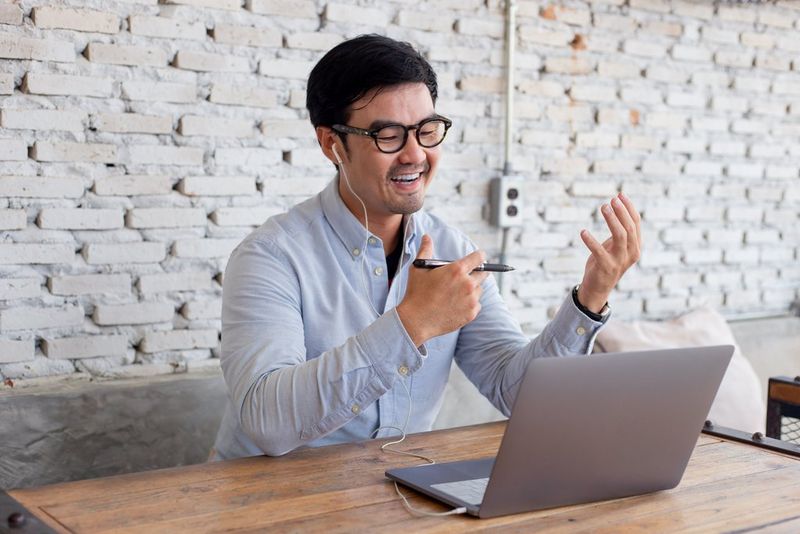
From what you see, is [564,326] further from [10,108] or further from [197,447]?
[10,108]

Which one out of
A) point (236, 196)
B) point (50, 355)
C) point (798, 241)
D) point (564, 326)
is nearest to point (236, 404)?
point (564, 326)

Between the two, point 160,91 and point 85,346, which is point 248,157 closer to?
point 160,91

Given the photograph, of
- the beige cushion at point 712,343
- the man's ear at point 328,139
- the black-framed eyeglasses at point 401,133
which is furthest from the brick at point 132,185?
the beige cushion at point 712,343

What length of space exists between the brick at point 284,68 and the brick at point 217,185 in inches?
11.3

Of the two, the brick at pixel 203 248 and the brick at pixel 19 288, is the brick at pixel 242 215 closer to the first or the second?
the brick at pixel 203 248

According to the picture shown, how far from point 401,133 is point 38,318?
1.02 meters

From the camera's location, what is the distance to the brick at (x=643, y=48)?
344 centimetres

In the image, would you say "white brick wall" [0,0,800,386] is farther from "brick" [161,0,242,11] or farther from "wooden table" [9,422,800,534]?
"wooden table" [9,422,800,534]

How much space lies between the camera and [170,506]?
142 cm

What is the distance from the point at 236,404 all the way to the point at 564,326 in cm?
65

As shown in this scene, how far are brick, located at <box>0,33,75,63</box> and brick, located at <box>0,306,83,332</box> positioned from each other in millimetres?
586

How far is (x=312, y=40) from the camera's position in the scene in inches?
109

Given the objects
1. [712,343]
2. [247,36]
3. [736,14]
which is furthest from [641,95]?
[247,36]

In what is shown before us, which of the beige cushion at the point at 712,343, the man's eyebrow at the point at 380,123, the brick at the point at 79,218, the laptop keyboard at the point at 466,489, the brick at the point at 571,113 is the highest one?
the man's eyebrow at the point at 380,123
